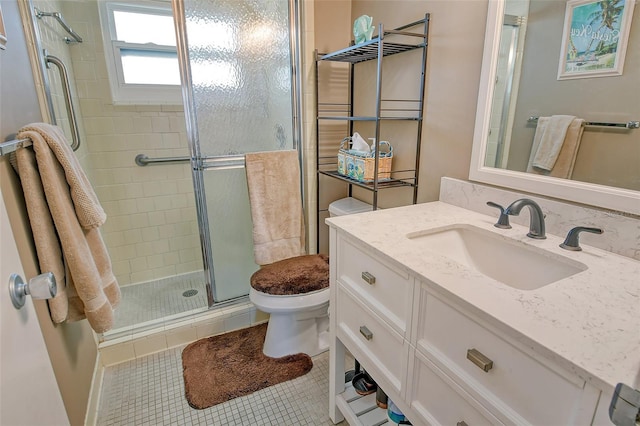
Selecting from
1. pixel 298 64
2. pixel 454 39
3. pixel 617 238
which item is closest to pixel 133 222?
pixel 298 64

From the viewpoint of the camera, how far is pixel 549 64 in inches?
42.8

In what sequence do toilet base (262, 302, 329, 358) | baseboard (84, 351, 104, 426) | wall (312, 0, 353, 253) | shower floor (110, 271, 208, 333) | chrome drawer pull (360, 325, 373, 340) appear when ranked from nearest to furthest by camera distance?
chrome drawer pull (360, 325, 373, 340) → baseboard (84, 351, 104, 426) → toilet base (262, 302, 329, 358) → wall (312, 0, 353, 253) → shower floor (110, 271, 208, 333)

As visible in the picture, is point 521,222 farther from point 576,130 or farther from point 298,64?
point 298,64

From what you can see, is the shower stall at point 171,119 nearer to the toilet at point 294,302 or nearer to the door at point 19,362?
the toilet at point 294,302

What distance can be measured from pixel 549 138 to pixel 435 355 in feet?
2.67

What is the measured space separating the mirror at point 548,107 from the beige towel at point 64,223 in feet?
4.84

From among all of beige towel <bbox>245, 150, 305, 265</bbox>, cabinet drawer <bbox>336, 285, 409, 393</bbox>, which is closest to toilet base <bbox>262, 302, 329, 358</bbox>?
beige towel <bbox>245, 150, 305, 265</bbox>

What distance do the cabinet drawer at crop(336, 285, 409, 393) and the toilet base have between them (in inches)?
19.6

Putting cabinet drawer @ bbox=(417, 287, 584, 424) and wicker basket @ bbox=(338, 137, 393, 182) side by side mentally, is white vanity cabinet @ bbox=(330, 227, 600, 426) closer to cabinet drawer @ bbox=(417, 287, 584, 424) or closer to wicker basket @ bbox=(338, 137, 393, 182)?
cabinet drawer @ bbox=(417, 287, 584, 424)

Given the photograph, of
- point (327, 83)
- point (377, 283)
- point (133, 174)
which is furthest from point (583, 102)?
point (133, 174)

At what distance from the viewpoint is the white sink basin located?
0.99 meters

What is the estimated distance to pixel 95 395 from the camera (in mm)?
1560

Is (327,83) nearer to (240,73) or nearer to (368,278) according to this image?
(240,73)

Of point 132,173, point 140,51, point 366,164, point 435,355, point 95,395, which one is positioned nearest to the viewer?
point 435,355
